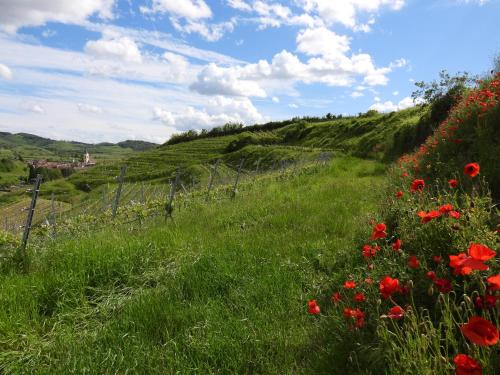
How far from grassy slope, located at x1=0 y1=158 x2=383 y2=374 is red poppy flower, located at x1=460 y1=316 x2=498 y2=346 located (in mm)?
1261

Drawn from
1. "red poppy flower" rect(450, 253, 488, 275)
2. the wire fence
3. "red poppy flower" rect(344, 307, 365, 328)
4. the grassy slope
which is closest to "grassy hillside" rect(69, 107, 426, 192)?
the wire fence

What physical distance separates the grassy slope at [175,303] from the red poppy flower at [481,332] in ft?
4.14

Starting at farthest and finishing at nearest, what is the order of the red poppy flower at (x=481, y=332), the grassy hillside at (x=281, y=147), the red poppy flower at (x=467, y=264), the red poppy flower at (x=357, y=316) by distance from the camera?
the grassy hillside at (x=281, y=147), the red poppy flower at (x=357, y=316), the red poppy flower at (x=467, y=264), the red poppy flower at (x=481, y=332)

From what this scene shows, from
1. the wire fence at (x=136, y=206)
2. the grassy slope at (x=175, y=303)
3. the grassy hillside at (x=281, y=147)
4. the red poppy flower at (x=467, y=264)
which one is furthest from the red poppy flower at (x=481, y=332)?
the grassy hillside at (x=281, y=147)

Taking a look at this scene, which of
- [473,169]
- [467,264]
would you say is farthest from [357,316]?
[473,169]

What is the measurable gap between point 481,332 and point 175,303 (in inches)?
113

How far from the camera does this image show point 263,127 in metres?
78.2

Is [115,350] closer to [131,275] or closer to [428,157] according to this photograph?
[131,275]

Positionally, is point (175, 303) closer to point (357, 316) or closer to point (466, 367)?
point (357, 316)

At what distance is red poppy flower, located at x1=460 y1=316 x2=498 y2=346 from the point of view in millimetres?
1340

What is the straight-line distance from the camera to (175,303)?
12.5ft

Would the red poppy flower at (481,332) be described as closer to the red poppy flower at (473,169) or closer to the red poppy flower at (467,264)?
the red poppy flower at (467,264)

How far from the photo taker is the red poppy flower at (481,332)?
1.34 metres

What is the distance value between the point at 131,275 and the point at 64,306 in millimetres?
780
